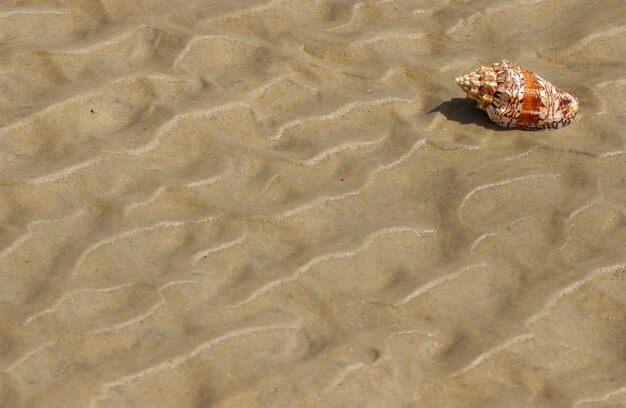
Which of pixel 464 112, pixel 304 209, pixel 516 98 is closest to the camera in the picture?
pixel 304 209

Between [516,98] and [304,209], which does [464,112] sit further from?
[304,209]

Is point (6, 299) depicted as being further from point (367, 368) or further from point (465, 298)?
point (465, 298)

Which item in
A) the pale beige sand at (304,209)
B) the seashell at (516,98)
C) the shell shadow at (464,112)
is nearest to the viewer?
the pale beige sand at (304,209)

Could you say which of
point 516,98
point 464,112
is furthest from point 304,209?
point 516,98

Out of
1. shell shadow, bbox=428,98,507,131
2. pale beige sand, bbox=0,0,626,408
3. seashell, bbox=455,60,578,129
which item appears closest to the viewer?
pale beige sand, bbox=0,0,626,408

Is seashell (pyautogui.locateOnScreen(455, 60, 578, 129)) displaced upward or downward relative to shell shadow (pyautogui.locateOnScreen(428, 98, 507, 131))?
upward

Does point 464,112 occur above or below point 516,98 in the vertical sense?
below
